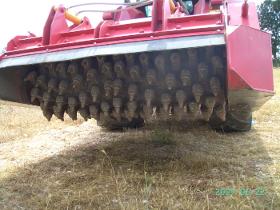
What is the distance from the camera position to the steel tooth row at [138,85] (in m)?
3.75

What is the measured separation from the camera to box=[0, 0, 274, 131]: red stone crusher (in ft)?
11.5

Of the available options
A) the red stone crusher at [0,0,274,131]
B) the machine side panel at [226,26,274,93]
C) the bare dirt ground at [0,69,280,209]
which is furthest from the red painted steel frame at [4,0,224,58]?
the bare dirt ground at [0,69,280,209]

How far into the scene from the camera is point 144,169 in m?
4.16

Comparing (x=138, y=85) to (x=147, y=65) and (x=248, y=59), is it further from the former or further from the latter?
(x=248, y=59)

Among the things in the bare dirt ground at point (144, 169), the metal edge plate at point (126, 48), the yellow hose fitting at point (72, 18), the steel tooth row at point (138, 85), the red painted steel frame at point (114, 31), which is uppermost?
the yellow hose fitting at point (72, 18)

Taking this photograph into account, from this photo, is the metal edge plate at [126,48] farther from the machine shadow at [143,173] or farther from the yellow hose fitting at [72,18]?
the machine shadow at [143,173]

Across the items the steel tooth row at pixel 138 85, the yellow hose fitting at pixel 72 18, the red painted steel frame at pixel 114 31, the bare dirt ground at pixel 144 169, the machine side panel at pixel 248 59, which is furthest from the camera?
the yellow hose fitting at pixel 72 18

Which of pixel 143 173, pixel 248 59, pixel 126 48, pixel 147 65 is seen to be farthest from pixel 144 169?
pixel 248 59

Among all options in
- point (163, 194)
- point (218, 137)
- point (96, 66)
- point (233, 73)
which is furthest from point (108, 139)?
point (233, 73)

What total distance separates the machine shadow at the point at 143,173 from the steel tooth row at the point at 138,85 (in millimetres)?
411

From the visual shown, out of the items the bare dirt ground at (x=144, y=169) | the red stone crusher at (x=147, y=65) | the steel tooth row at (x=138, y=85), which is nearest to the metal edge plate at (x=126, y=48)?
the red stone crusher at (x=147, y=65)

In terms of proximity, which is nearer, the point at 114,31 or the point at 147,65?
the point at 147,65

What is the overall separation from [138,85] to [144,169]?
2.21 ft

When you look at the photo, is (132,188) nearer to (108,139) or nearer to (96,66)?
(96,66)
